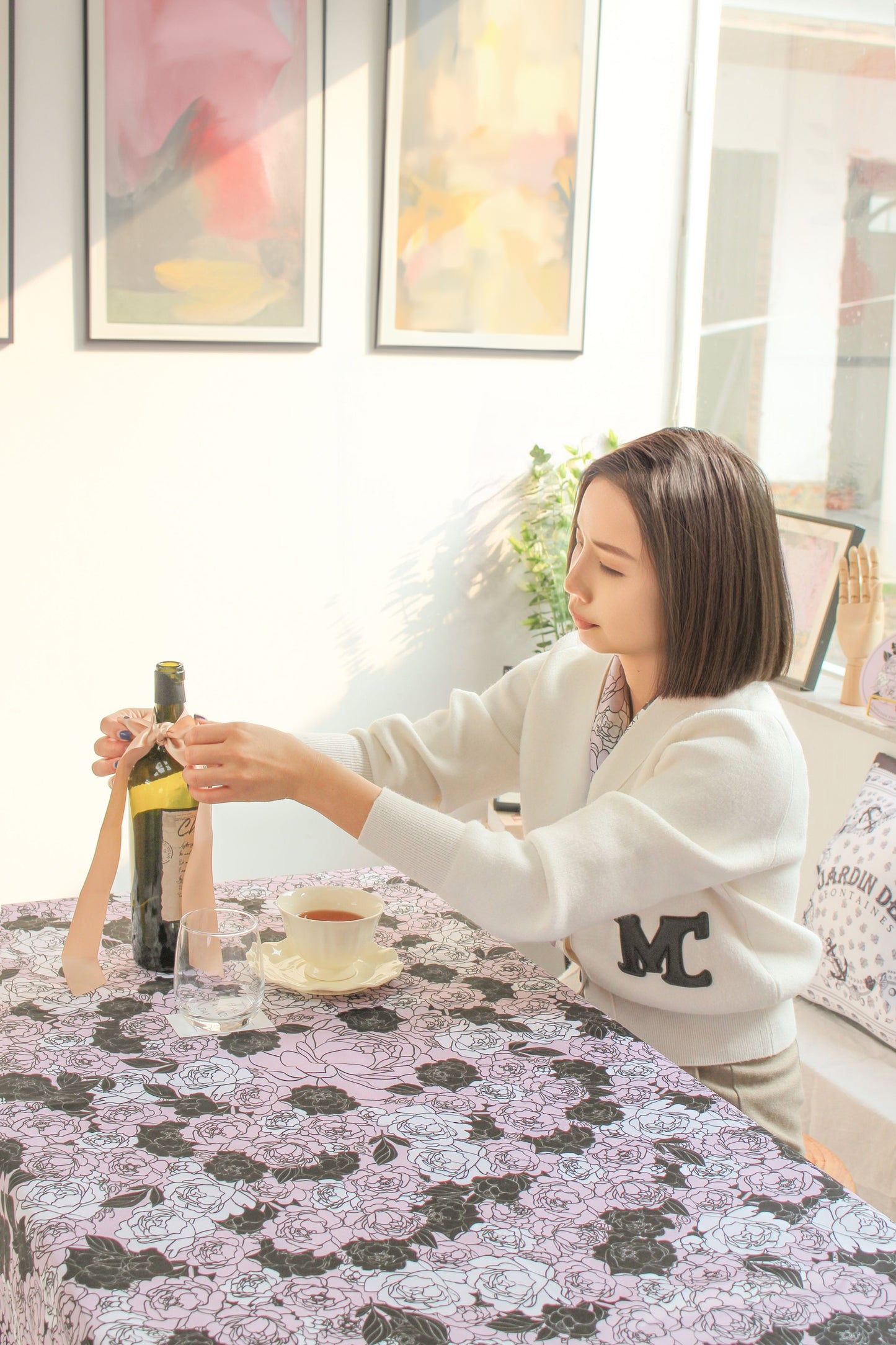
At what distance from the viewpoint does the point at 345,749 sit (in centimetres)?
159

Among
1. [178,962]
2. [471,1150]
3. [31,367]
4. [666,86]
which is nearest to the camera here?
[471,1150]

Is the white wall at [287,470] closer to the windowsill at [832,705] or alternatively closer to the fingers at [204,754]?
the windowsill at [832,705]

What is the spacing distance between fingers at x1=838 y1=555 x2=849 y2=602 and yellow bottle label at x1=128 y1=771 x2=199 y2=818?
5.01ft

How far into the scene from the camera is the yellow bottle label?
129cm

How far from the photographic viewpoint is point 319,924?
123 cm

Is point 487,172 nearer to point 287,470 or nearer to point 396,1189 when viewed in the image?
point 287,470

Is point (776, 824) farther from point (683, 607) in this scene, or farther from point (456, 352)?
point (456, 352)

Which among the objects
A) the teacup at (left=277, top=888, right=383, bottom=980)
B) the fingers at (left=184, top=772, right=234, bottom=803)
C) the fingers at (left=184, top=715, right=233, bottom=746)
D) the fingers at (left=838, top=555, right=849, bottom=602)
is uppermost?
the fingers at (left=838, top=555, right=849, bottom=602)

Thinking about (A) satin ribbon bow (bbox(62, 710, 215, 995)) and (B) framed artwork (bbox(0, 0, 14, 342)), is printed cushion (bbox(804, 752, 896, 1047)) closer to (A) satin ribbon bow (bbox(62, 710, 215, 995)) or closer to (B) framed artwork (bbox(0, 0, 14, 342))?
(A) satin ribbon bow (bbox(62, 710, 215, 995))

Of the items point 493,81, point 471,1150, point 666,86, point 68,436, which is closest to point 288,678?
point 68,436

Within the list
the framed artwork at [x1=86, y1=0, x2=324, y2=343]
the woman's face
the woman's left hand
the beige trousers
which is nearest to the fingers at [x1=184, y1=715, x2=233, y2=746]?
the woman's left hand

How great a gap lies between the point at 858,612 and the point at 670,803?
4.12 feet

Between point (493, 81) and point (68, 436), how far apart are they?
1.25m

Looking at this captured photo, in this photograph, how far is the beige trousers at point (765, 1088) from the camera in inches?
51.9
